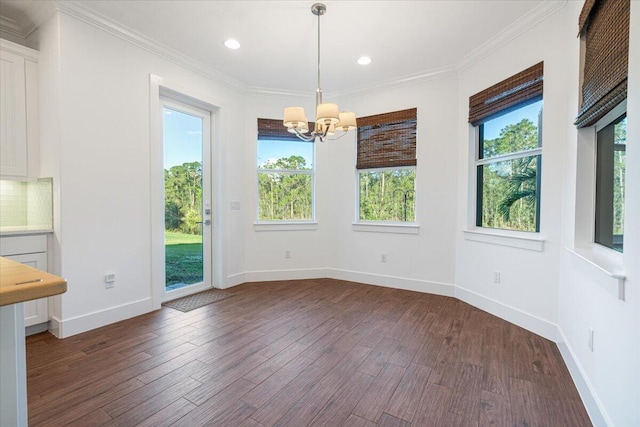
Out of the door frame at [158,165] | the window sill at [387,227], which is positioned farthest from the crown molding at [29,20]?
the window sill at [387,227]

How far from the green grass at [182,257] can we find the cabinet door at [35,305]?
110cm

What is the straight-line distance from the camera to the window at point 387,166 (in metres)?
4.06

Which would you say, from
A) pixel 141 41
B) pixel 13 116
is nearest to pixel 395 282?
pixel 141 41

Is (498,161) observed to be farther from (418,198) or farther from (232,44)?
(232,44)

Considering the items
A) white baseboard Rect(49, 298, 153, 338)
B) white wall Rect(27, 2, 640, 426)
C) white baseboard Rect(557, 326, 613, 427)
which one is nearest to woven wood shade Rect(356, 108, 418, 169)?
white wall Rect(27, 2, 640, 426)

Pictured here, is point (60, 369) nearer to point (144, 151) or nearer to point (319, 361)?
point (319, 361)

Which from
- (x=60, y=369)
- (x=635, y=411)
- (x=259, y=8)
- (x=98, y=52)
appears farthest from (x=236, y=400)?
(x=98, y=52)

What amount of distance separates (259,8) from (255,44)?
24.4 inches

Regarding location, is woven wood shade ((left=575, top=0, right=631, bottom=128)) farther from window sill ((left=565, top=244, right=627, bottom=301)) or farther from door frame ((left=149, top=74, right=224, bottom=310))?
door frame ((left=149, top=74, right=224, bottom=310))

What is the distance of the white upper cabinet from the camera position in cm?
257

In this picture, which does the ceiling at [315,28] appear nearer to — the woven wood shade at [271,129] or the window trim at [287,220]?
the woven wood shade at [271,129]

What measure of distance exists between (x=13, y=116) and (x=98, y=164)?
75 cm

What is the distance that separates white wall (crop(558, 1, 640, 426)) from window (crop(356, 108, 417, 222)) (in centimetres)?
197

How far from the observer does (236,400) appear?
180 cm
